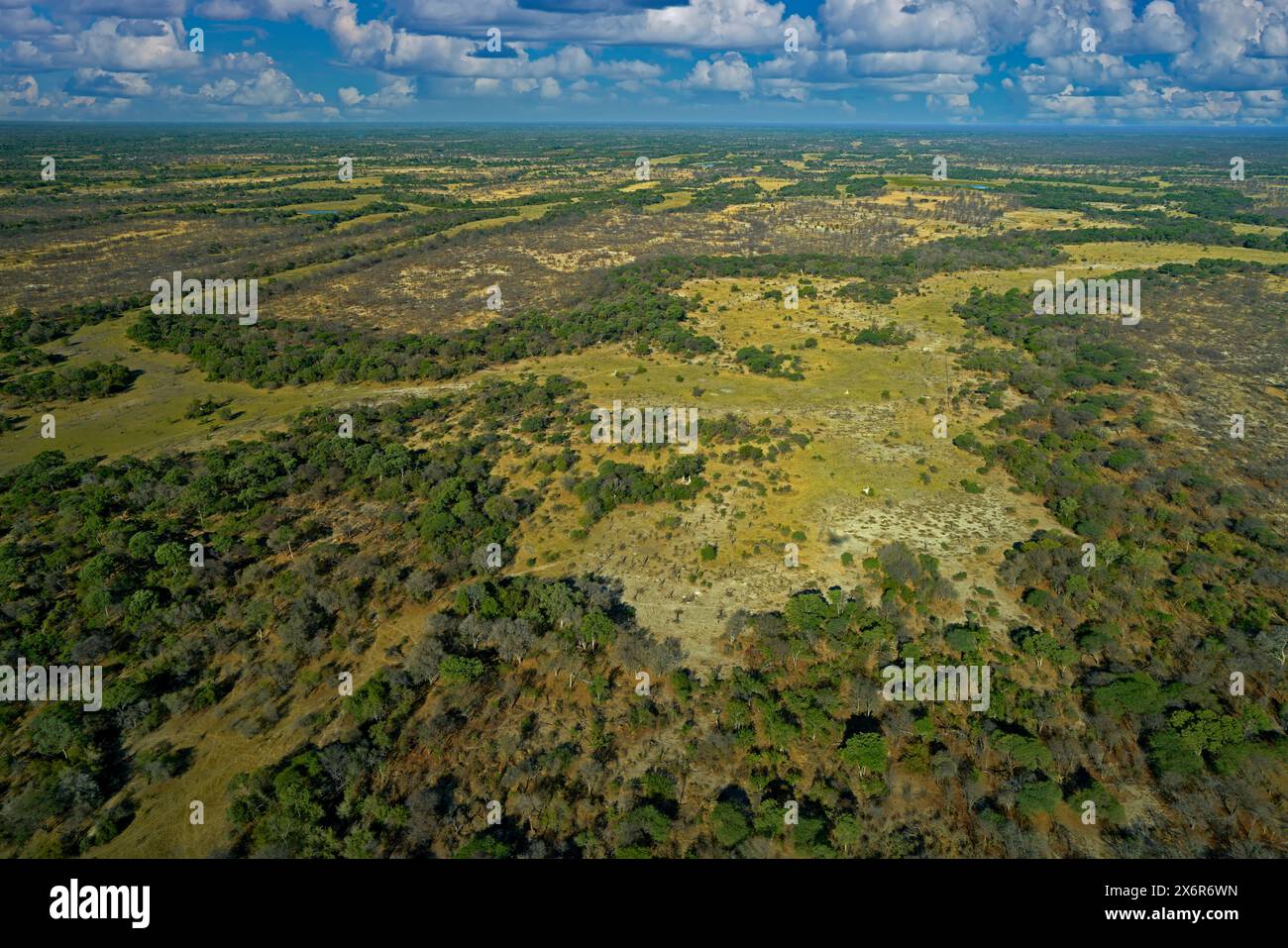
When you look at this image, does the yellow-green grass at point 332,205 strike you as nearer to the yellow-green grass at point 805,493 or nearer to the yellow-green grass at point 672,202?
the yellow-green grass at point 672,202

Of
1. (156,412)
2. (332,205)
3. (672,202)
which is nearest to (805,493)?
(156,412)

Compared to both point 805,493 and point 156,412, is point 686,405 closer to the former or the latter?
point 805,493

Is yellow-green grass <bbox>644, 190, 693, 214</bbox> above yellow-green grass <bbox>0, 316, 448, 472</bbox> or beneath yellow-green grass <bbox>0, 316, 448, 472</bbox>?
above

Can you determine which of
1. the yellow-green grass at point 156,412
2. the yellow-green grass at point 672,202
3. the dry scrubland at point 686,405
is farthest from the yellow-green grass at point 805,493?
the yellow-green grass at point 672,202

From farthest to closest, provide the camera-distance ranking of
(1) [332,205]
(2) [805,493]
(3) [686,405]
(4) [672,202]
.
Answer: (4) [672,202] → (1) [332,205] → (3) [686,405] → (2) [805,493]

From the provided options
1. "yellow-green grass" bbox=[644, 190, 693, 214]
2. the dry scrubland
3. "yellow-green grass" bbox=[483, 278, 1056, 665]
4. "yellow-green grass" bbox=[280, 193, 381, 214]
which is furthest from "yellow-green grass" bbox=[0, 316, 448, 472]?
"yellow-green grass" bbox=[644, 190, 693, 214]

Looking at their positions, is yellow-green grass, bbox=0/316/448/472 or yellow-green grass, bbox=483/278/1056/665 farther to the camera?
yellow-green grass, bbox=0/316/448/472

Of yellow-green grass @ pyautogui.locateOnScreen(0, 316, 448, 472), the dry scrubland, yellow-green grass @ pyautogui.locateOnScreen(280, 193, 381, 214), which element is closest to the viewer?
the dry scrubland

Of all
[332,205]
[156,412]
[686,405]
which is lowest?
[156,412]


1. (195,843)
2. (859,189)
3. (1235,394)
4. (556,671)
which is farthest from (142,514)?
(859,189)

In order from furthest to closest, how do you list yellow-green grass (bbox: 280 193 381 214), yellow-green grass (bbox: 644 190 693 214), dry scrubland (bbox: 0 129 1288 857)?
yellow-green grass (bbox: 280 193 381 214)
yellow-green grass (bbox: 644 190 693 214)
dry scrubland (bbox: 0 129 1288 857)

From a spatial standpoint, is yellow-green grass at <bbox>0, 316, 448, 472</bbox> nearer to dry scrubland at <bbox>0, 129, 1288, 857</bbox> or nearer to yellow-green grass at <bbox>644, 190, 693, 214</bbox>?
dry scrubland at <bbox>0, 129, 1288, 857</bbox>
